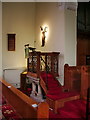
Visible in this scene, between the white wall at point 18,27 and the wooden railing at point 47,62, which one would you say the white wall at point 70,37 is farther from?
the white wall at point 18,27

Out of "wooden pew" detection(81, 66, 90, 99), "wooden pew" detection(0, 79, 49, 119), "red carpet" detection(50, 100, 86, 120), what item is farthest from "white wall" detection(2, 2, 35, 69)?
"wooden pew" detection(0, 79, 49, 119)

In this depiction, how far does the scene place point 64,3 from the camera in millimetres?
5148

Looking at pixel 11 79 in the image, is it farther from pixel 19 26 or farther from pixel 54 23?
pixel 54 23

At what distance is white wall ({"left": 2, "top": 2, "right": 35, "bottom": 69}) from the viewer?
293 inches

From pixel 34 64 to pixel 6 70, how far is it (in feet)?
7.05

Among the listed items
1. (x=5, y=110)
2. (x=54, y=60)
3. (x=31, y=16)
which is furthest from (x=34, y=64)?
(x=31, y=16)

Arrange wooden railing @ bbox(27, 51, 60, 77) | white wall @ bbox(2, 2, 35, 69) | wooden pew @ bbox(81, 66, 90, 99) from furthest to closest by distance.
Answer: white wall @ bbox(2, 2, 35, 69) → wooden railing @ bbox(27, 51, 60, 77) → wooden pew @ bbox(81, 66, 90, 99)

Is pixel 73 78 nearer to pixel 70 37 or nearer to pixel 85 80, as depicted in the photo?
pixel 85 80

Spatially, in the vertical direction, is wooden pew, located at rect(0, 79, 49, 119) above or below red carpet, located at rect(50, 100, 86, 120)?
above

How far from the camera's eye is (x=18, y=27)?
Answer: 7688 millimetres

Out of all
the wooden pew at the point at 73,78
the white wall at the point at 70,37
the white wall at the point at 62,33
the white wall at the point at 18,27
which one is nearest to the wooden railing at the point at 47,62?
the white wall at the point at 62,33

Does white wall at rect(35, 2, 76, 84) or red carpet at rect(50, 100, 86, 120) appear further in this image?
white wall at rect(35, 2, 76, 84)

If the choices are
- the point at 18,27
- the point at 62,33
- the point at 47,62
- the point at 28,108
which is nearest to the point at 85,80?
the point at 47,62

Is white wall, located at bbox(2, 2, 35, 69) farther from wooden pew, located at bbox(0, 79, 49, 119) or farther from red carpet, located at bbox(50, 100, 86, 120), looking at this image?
wooden pew, located at bbox(0, 79, 49, 119)
